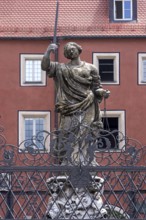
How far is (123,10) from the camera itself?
6075 centimetres

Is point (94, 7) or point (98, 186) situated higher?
point (94, 7)

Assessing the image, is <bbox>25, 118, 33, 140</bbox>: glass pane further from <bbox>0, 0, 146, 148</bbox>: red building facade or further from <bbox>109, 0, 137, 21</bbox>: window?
<bbox>109, 0, 137, 21</bbox>: window

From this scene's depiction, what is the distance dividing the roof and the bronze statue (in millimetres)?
33341

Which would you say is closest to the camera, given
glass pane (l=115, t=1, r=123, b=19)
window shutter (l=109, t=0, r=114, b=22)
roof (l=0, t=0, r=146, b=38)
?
roof (l=0, t=0, r=146, b=38)

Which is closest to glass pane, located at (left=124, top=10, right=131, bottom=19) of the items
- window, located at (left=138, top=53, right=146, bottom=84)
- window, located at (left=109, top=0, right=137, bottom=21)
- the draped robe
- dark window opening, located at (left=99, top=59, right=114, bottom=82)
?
window, located at (left=109, top=0, right=137, bottom=21)

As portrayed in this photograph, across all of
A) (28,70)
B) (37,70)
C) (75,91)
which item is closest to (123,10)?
(37,70)

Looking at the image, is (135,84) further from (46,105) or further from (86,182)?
(86,182)

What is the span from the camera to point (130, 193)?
24688 mm

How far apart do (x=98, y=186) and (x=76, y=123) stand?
1195 mm

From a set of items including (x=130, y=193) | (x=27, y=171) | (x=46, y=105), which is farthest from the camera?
(x=46, y=105)

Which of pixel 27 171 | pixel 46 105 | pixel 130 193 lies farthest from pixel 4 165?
pixel 46 105

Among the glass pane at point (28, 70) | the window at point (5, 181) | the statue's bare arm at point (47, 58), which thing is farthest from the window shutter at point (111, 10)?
the window at point (5, 181)

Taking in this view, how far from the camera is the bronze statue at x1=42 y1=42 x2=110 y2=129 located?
2467cm

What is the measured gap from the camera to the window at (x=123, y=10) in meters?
59.9
